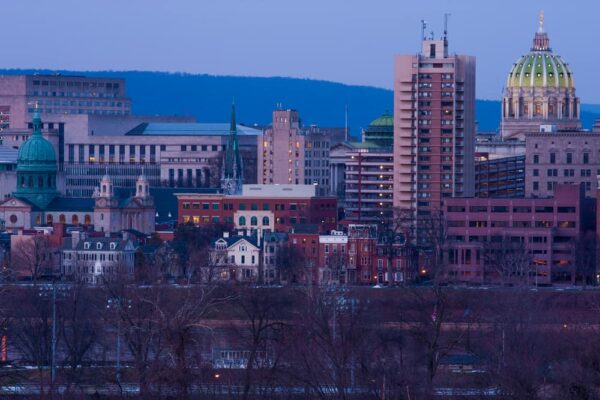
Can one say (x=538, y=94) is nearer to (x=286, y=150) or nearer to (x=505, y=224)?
(x=286, y=150)

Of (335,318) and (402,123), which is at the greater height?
(402,123)

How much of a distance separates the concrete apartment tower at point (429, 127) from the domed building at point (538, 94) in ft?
187

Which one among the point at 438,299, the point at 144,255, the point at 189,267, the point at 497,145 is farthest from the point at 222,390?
the point at 497,145

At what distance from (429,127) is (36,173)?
2418 cm

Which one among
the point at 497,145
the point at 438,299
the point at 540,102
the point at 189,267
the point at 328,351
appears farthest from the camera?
the point at 540,102

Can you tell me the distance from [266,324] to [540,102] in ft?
351

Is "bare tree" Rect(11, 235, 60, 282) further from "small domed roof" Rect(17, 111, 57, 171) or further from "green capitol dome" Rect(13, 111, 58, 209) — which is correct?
"small domed roof" Rect(17, 111, 57, 171)

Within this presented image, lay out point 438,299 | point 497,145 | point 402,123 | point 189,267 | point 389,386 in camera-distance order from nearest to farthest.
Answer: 1. point 389,386
2. point 438,299
3. point 189,267
4. point 402,123
5. point 497,145

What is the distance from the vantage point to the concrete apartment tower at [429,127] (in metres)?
115

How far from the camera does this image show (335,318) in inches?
2810

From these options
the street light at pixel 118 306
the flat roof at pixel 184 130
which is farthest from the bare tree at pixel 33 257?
the flat roof at pixel 184 130

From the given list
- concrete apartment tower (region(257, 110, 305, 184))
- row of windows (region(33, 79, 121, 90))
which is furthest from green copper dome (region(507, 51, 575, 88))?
concrete apartment tower (region(257, 110, 305, 184))

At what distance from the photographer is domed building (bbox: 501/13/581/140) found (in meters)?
175

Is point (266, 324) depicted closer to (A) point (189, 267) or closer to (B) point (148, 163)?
(A) point (189, 267)
